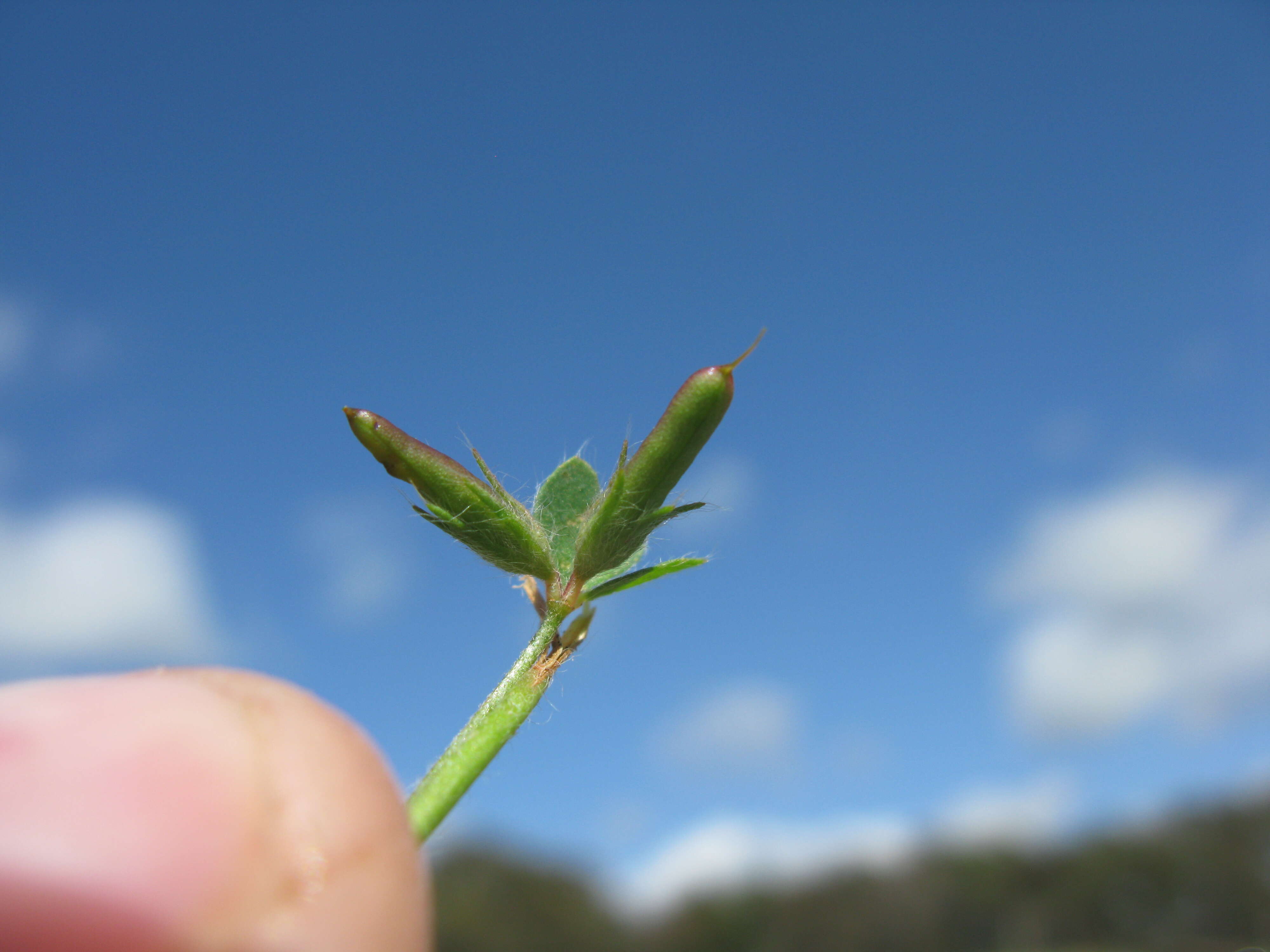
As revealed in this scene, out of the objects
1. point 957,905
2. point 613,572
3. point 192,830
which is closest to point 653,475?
point 613,572

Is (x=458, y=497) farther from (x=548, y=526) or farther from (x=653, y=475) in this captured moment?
(x=653, y=475)

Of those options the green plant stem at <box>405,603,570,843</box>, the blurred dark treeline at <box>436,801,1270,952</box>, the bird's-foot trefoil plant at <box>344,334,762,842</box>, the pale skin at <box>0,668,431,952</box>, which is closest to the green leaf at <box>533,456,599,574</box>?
the bird's-foot trefoil plant at <box>344,334,762,842</box>

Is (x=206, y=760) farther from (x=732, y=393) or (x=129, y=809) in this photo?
(x=732, y=393)

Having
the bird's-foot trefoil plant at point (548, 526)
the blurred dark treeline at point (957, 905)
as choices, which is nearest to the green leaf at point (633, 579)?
the bird's-foot trefoil plant at point (548, 526)

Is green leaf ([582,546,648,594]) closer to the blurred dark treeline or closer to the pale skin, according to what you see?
the pale skin

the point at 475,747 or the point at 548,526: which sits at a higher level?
the point at 548,526

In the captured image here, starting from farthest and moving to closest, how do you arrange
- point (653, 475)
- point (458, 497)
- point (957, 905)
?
point (957, 905) → point (458, 497) → point (653, 475)
